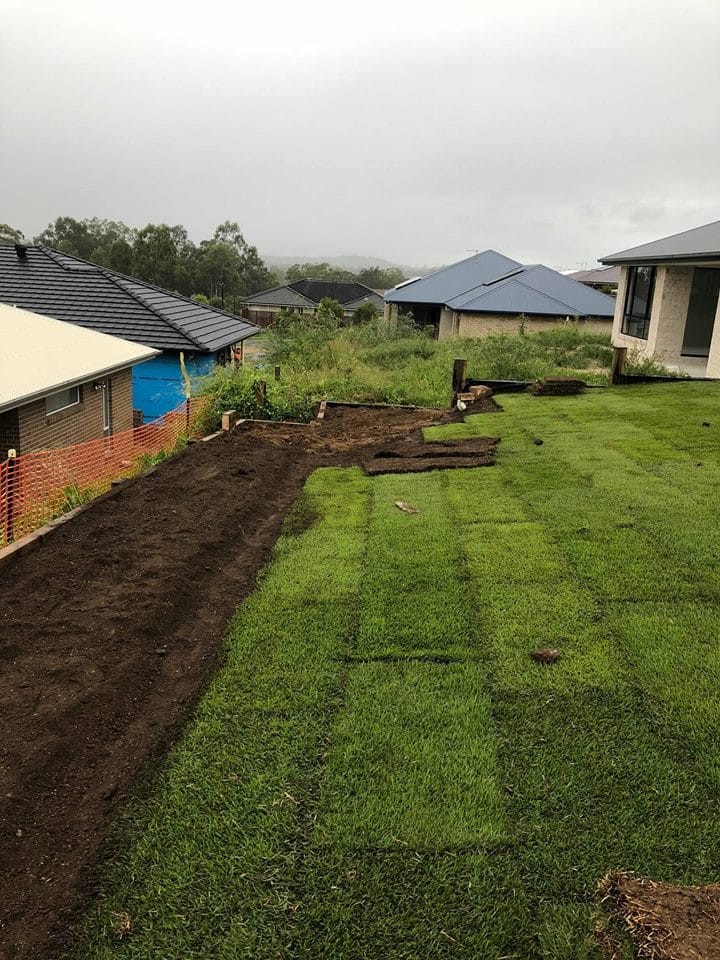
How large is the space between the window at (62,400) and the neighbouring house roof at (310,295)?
57097mm

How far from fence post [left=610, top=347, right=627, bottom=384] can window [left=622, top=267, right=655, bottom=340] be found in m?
7.90

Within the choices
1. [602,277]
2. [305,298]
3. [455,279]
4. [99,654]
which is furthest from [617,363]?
[305,298]

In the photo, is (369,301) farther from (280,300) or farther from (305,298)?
(280,300)

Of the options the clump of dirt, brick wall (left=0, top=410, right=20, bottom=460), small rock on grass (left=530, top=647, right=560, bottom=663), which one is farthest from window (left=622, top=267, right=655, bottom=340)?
small rock on grass (left=530, top=647, right=560, bottom=663)

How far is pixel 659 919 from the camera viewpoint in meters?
2.88

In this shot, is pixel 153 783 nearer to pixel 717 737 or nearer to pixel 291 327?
pixel 717 737

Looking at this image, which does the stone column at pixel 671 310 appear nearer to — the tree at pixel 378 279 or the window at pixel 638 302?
the window at pixel 638 302

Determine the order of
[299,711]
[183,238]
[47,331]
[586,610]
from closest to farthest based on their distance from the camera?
[299,711]
[586,610]
[47,331]
[183,238]

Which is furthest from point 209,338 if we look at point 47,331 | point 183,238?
point 183,238

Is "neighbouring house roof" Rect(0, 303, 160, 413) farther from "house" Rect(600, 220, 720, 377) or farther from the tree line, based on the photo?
the tree line

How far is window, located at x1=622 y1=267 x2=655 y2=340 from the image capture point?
75.6ft

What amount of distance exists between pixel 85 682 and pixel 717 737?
3821mm

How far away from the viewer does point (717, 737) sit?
12.9 ft

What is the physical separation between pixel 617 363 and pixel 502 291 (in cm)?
2156
